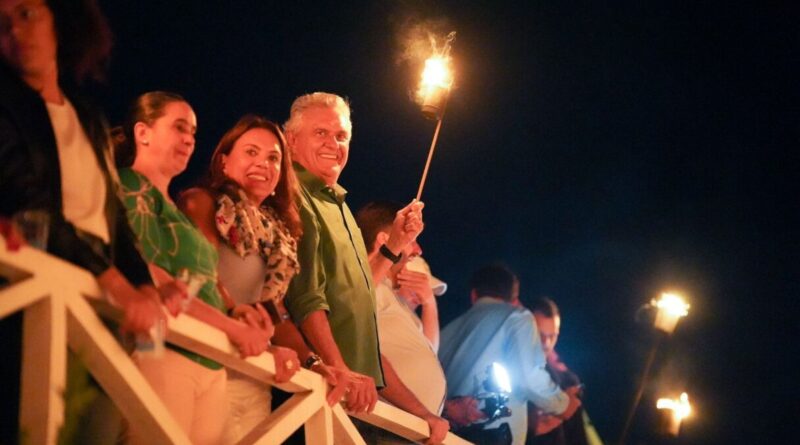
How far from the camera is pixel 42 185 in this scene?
260 cm

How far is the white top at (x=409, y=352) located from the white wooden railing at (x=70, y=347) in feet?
4.92

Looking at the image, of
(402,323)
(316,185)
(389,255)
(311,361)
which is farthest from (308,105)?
(311,361)

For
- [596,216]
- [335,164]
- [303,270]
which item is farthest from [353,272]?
[596,216]

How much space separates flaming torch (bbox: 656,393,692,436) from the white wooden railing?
5.12 meters

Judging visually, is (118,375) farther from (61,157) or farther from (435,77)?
(435,77)

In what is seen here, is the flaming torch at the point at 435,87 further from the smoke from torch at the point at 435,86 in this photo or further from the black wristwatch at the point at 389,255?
the black wristwatch at the point at 389,255

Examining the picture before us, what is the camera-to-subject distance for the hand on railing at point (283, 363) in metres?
3.40

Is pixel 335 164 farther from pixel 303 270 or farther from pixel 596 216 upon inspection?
pixel 596 216

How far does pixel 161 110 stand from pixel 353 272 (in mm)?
1178

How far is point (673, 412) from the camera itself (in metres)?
7.91

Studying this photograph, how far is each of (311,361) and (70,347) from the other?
1229mm

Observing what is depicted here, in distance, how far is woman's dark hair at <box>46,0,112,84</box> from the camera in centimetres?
297

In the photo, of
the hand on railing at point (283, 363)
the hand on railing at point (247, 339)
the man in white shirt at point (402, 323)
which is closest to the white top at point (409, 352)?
the man in white shirt at point (402, 323)

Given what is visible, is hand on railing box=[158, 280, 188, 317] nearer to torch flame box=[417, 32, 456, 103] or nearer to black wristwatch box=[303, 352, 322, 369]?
black wristwatch box=[303, 352, 322, 369]
